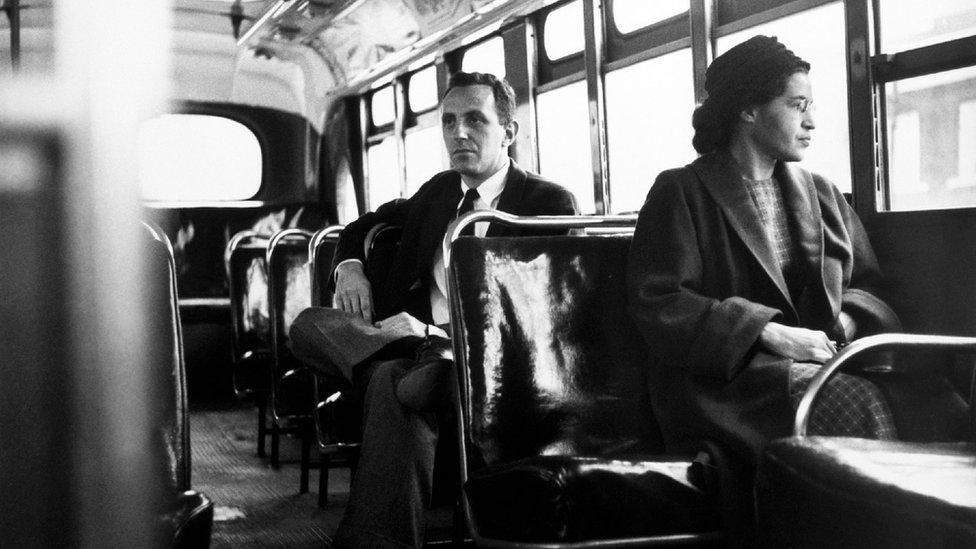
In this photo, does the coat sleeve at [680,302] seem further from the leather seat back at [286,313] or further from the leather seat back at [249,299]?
the leather seat back at [249,299]

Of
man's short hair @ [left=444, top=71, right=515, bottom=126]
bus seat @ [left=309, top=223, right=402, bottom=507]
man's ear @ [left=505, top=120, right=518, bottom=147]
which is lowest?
bus seat @ [left=309, top=223, right=402, bottom=507]

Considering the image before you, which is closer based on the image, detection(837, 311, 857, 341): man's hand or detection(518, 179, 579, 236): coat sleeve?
detection(837, 311, 857, 341): man's hand

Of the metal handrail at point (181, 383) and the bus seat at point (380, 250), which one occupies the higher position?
the bus seat at point (380, 250)

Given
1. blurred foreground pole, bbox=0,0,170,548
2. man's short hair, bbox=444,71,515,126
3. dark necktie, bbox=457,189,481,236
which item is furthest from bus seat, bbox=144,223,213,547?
man's short hair, bbox=444,71,515,126

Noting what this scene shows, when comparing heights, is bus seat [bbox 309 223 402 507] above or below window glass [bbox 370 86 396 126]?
below

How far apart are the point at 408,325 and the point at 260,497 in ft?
5.72

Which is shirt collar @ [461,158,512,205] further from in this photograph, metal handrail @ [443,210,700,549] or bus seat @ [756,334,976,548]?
bus seat @ [756,334,976,548]

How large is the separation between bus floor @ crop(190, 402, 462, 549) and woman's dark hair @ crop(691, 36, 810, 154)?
1.43m

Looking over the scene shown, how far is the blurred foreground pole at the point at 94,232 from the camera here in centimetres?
30

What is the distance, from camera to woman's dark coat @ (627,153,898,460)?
6.43ft

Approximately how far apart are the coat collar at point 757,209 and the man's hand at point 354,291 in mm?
1130

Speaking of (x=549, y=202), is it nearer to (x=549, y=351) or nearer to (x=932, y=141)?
(x=549, y=351)

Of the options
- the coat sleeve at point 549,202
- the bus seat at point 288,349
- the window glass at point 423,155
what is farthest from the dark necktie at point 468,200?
the window glass at point 423,155

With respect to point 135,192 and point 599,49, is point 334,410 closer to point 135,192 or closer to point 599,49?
point 599,49
